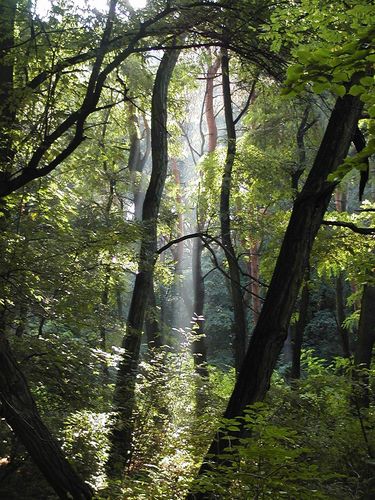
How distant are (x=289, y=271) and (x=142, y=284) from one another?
3907 mm

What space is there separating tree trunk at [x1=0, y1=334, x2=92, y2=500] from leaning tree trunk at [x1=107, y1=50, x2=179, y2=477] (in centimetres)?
148

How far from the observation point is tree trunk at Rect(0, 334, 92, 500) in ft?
13.7

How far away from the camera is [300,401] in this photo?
20.7 feet

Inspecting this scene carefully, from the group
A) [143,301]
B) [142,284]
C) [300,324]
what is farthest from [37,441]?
[300,324]

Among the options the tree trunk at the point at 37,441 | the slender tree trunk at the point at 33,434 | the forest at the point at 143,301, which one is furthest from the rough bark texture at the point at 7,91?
the tree trunk at the point at 37,441

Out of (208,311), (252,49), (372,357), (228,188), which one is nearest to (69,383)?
(252,49)

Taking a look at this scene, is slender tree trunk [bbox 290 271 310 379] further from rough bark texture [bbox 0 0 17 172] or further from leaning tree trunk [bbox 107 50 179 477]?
rough bark texture [bbox 0 0 17 172]

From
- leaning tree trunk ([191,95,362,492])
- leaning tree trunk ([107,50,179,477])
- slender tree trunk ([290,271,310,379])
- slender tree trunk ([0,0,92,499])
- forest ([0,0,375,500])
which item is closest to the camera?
forest ([0,0,375,500])

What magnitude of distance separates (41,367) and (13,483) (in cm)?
158

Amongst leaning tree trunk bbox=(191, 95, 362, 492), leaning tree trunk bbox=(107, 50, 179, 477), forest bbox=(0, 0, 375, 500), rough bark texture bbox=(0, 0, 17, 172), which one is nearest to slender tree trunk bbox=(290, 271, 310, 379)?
forest bbox=(0, 0, 375, 500)

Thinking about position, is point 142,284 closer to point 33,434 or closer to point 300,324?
point 300,324

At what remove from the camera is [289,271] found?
4.54 meters

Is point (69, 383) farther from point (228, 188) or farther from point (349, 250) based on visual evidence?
point (228, 188)

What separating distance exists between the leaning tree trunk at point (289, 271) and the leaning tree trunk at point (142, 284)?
198 centimetres
